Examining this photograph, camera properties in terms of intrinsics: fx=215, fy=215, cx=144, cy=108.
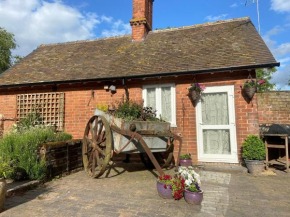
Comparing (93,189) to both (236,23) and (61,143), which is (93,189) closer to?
(61,143)

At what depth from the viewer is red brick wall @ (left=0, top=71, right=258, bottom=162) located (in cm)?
617

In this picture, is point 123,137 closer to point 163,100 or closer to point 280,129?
point 163,100

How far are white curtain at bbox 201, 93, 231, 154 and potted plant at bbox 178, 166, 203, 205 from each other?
2978 mm

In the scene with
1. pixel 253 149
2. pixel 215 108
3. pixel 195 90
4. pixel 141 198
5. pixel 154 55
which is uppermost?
pixel 154 55

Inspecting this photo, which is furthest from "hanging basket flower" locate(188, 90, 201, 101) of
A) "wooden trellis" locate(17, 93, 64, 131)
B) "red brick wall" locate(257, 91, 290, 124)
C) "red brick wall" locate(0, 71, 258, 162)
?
"wooden trellis" locate(17, 93, 64, 131)

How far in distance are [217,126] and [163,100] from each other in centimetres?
187

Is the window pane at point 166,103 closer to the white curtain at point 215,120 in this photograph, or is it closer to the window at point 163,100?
the window at point 163,100

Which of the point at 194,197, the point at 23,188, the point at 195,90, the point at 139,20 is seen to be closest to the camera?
the point at 194,197

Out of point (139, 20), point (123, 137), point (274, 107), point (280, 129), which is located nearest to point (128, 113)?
point (123, 137)

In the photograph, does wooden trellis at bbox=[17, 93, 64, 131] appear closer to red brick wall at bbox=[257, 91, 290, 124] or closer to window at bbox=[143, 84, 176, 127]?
window at bbox=[143, 84, 176, 127]

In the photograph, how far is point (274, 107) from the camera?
7.28 m

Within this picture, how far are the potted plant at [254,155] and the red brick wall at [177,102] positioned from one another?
41 cm

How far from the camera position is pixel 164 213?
320 cm

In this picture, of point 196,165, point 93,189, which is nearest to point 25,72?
point 93,189
